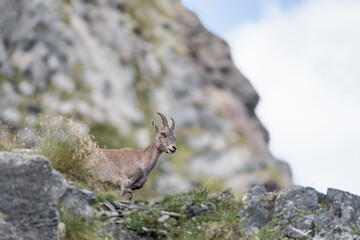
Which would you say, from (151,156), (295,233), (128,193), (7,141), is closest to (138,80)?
(151,156)

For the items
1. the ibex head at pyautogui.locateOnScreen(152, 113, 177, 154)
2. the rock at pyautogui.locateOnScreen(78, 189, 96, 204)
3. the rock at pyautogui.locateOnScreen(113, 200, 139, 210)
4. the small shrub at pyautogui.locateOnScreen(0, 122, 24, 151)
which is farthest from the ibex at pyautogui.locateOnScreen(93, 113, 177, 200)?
the rock at pyautogui.locateOnScreen(78, 189, 96, 204)

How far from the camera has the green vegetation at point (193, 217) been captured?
15992 millimetres

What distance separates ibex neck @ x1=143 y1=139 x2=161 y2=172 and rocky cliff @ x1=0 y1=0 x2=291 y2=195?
70.6 m

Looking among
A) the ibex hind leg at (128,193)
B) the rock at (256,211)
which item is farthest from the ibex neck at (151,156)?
the rock at (256,211)

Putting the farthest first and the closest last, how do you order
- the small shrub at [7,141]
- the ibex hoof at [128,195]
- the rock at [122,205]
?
the ibex hoof at [128,195] → the small shrub at [7,141] → the rock at [122,205]

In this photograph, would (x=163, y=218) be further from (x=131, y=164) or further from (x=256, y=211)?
(x=131, y=164)

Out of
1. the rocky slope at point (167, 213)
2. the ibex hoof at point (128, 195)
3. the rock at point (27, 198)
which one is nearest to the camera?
the rock at point (27, 198)

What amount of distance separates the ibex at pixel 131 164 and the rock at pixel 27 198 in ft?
15.4

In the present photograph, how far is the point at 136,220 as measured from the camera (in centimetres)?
1620

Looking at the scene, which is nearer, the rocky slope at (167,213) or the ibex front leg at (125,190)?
the rocky slope at (167,213)

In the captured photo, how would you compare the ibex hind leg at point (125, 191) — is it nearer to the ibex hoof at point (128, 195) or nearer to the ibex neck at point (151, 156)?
the ibex hoof at point (128, 195)

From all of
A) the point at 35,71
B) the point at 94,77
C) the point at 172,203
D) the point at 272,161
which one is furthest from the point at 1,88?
the point at 172,203

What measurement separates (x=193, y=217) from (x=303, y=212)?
2274 millimetres

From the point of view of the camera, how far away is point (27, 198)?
1403cm
